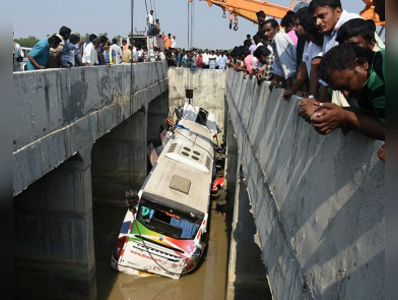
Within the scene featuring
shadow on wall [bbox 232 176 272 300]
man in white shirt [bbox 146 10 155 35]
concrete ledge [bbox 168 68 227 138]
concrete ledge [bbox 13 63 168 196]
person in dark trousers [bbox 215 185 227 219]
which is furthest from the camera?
concrete ledge [bbox 168 68 227 138]

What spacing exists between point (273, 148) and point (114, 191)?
1241cm

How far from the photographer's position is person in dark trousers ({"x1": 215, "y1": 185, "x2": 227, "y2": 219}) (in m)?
17.1

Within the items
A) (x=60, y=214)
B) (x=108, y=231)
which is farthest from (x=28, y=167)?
(x=108, y=231)

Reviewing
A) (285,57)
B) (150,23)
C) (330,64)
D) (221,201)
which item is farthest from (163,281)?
(150,23)

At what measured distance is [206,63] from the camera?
1183 inches

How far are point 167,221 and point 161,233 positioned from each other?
40cm

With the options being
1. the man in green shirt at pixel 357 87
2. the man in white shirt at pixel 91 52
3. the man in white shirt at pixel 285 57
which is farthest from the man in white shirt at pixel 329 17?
the man in white shirt at pixel 91 52

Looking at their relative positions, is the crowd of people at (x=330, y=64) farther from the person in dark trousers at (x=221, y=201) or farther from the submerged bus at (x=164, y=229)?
the person in dark trousers at (x=221, y=201)

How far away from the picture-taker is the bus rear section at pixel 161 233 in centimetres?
1066

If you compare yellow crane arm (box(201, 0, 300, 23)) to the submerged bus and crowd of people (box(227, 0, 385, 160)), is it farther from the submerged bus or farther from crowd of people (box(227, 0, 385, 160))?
crowd of people (box(227, 0, 385, 160))

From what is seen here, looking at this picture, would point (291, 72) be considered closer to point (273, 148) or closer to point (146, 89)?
point (273, 148)

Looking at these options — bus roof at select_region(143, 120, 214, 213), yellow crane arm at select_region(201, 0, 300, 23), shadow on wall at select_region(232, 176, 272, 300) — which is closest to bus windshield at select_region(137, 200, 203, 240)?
bus roof at select_region(143, 120, 214, 213)

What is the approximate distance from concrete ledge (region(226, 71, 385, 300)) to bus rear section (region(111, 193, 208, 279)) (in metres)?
5.43

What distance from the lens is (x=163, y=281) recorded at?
1174cm
